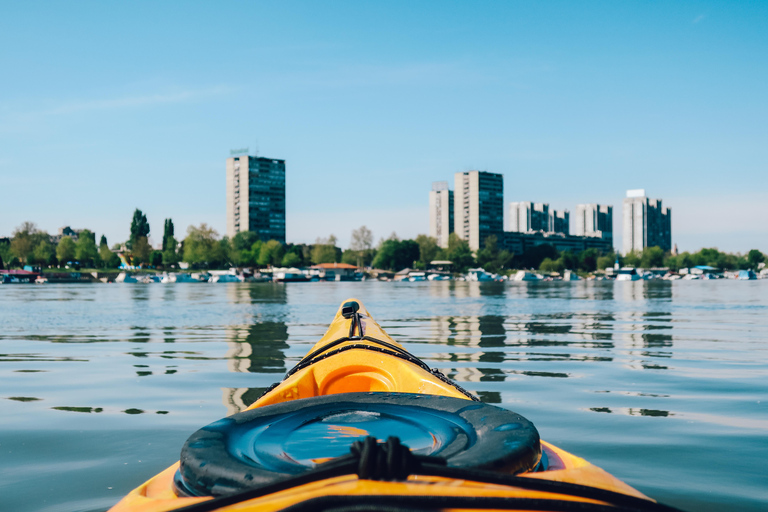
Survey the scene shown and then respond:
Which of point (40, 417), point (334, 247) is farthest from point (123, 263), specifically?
point (40, 417)

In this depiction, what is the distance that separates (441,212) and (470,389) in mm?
180480

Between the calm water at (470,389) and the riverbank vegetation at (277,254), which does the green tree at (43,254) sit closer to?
the riverbank vegetation at (277,254)

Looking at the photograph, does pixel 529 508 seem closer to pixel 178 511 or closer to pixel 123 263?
pixel 178 511

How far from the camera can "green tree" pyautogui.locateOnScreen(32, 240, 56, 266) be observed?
326 feet

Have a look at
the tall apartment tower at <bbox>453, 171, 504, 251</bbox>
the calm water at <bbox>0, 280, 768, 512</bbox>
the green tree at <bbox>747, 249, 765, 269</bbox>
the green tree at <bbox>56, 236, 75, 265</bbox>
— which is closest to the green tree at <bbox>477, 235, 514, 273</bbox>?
the tall apartment tower at <bbox>453, 171, 504, 251</bbox>

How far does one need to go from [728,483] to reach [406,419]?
2527 millimetres

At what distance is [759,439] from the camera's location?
4.75 meters

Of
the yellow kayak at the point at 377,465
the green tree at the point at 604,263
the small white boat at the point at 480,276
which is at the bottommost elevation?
the small white boat at the point at 480,276

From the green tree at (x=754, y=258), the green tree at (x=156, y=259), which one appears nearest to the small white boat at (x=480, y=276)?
the green tree at (x=156, y=259)

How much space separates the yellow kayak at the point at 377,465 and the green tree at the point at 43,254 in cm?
11275

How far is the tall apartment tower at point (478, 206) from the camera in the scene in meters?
167

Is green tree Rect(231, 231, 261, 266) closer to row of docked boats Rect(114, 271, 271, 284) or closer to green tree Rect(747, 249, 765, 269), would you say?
row of docked boats Rect(114, 271, 271, 284)

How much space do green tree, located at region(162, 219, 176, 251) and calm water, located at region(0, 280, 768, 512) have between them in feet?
358

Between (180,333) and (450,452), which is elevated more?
(450,452)
